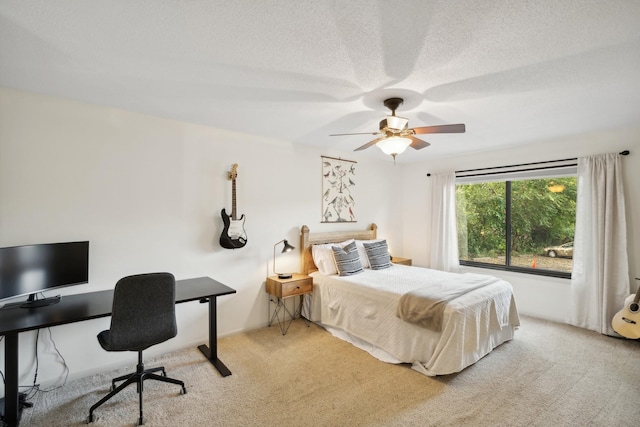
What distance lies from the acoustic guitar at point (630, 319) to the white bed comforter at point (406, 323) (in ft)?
3.31

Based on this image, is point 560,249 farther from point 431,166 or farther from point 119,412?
point 119,412

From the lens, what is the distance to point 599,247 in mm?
3398

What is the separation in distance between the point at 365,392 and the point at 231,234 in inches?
78.7

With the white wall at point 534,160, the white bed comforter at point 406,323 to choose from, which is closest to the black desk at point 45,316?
the white bed comforter at point 406,323

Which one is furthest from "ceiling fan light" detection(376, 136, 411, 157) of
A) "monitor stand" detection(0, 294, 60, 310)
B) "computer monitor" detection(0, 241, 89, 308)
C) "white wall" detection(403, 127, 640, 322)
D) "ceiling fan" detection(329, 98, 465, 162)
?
"monitor stand" detection(0, 294, 60, 310)

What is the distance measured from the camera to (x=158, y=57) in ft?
6.05

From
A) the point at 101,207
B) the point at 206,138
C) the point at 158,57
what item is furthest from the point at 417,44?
the point at 101,207

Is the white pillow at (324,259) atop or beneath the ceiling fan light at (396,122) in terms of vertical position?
beneath

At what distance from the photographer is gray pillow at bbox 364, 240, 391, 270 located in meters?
3.99

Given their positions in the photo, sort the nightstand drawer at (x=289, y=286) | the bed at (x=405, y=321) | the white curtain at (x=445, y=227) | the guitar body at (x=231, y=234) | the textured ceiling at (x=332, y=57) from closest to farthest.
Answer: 1. the textured ceiling at (x=332, y=57)
2. the bed at (x=405, y=321)
3. the guitar body at (x=231, y=234)
4. the nightstand drawer at (x=289, y=286)
5. the white curtain at (x=445, y=227)

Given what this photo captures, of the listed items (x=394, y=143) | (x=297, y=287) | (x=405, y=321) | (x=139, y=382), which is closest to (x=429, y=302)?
(x=405, y=321)

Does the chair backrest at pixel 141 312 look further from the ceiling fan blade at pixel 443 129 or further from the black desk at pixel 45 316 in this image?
the ceiling fan blade at pixel 443 129

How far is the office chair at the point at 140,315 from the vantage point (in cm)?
198

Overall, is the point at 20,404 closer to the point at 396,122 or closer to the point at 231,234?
the point at 231,234
